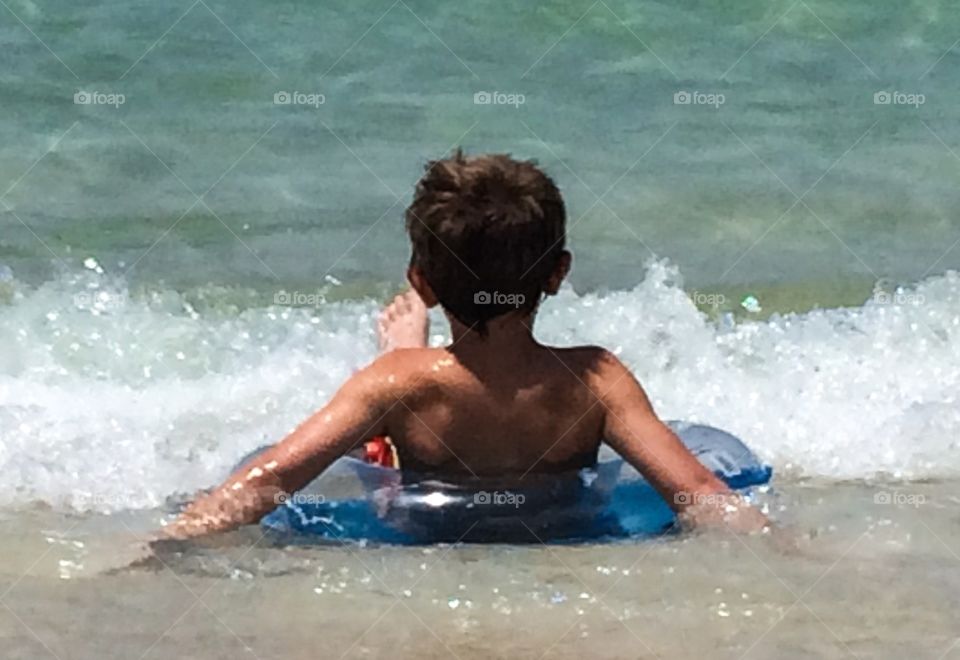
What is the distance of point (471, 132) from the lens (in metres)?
8.64

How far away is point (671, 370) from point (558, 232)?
2127 mm

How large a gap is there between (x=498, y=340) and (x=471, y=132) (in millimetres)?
5319

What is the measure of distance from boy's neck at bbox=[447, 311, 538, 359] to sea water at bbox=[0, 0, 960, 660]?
1.44 feet

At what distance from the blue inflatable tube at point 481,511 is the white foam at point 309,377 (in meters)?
0.71

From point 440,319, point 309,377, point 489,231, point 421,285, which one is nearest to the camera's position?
point 489,231

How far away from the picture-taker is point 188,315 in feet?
21.1

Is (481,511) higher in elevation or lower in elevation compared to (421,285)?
lower

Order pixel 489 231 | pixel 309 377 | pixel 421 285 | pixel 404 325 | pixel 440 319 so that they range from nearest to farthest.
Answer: pixel 489 231 → pixel 421 285 → pixel 404 325 → pixel 309 377 → pixel 440 319

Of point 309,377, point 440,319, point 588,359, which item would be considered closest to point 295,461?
point 588,359

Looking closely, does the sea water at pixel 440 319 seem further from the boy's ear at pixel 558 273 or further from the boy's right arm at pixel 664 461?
the boy's ear at pixel 558 273

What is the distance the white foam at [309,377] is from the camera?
4.28 m

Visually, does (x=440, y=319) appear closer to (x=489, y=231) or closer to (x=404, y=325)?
(x=404, y=325)

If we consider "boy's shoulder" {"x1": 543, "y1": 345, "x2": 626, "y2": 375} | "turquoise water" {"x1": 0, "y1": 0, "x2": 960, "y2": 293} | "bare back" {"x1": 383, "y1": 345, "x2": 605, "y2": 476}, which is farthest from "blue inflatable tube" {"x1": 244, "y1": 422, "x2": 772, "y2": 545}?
"turquoise water" {"x1": 0, "y1": 0, "x2": 960, "y2": 293}

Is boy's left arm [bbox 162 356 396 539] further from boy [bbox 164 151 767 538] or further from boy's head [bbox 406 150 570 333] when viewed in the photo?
boy's head [bbox 406 150 570 333]
